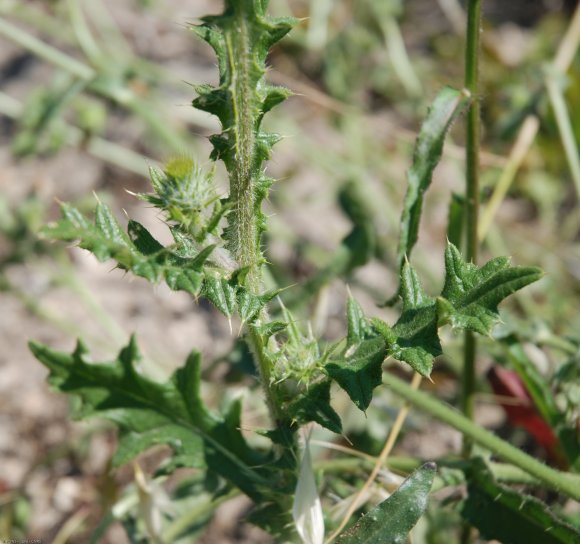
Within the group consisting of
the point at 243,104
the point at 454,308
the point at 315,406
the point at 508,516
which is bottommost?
the point at 508,516

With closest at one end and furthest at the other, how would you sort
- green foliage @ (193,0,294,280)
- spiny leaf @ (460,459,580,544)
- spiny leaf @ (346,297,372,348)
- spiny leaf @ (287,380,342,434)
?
green foliage @ (193,0,294,280), spiny leaf @ (287,380,342,434), spiny leaf @ (346,297,372,348), spiny leaf @ (460,459,580,544)

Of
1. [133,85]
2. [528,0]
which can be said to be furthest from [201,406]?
[528,0]

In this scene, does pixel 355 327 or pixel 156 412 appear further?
pixel 156 412

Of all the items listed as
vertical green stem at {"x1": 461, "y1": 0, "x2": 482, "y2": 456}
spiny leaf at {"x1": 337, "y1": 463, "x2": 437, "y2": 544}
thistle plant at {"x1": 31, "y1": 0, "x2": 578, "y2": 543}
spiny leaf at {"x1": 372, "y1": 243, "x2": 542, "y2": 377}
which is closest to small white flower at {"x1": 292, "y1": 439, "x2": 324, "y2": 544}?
thistle plant at {"x1": 31, "y1": 0, "x2": 578, "y2": 543}

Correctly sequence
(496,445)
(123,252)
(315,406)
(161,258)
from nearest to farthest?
(123,252), (161,258), (315,406), (496,445)

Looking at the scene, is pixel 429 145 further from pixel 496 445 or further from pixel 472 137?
pixel 496 445

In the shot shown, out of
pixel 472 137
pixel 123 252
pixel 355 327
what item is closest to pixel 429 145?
pixel 472 137

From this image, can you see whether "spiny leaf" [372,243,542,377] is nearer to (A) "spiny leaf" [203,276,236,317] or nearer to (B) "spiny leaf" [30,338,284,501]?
(A) "spiny leaf" [203,276,236,317]
